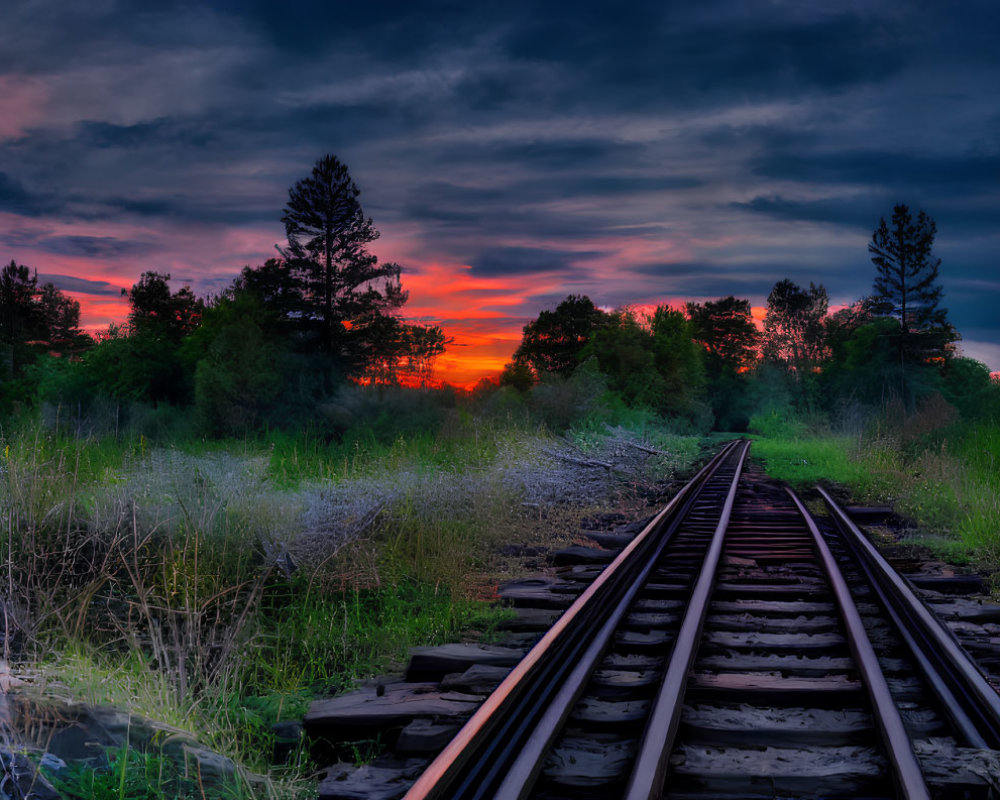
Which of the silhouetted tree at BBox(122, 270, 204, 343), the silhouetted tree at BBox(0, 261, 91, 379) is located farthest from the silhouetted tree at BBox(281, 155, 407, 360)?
the silhouetted tree at BBox(0, 261, 91, 379)

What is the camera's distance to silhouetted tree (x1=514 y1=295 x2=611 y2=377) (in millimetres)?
53219

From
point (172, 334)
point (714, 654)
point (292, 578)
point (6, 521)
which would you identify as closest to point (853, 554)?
point (714, 654)

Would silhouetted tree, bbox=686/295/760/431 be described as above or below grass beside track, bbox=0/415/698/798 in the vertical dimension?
above

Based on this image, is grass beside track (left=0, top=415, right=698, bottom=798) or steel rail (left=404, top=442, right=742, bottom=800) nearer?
steel rail (left=404, top=442, right=742, bottom=800)

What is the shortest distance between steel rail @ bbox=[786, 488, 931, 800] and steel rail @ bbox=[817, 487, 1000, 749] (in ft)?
0.97

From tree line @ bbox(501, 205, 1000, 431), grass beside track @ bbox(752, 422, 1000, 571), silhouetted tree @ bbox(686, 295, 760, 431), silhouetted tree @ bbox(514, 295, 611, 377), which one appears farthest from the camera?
silhouetted tree @ bbox(686, 295, 760, 431)

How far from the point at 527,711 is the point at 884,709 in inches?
66.1

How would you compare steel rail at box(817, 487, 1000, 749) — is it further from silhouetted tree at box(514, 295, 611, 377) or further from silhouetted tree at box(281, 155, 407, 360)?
silhouetted tree at box(514, 295, 611, 377)

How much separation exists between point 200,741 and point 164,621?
2465 millimetres

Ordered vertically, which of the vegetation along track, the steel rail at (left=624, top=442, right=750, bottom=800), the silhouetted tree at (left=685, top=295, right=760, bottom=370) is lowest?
Answer: the vegetation along track

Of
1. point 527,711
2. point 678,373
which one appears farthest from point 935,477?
point 678,373

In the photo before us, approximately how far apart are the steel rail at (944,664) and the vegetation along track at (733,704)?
0.01 metres

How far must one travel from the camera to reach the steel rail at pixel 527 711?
2.78 m

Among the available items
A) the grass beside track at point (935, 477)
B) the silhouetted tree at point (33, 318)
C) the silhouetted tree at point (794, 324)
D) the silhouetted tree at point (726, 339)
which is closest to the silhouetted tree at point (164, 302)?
the silhouetted tree at point (33, 318)
